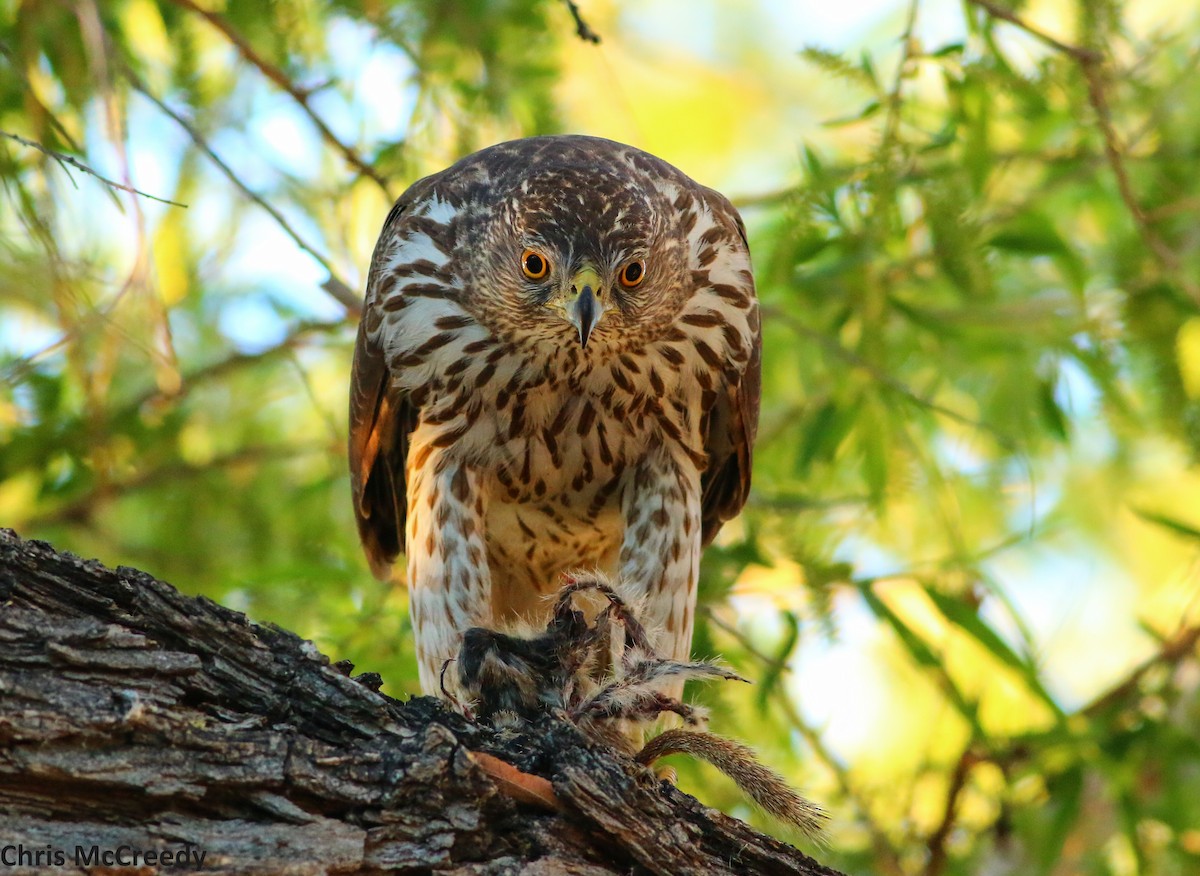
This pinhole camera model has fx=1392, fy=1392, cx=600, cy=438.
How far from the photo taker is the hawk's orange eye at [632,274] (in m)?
3.98

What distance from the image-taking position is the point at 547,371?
421cm

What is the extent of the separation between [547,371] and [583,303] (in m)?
0.43

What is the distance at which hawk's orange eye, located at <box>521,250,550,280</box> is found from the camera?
397cm

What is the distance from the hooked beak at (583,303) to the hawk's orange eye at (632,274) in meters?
0.10

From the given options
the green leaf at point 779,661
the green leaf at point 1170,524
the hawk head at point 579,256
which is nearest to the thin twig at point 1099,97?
the green leaf at point 1170,524

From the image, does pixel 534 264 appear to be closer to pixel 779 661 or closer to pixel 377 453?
pixel 377 453

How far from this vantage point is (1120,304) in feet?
17.7

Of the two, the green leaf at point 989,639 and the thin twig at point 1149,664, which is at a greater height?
the thin twig at point 1149,664

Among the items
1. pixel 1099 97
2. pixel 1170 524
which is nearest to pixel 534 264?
pixel 1099 97

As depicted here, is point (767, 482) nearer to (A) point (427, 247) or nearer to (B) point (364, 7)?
(A) point (427, 247)

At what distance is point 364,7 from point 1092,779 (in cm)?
416

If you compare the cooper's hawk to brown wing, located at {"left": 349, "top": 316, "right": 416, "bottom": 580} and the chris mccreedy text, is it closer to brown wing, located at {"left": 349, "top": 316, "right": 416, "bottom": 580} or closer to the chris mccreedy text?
brown wing, located at {"left": 349, "top": 316, "right": 416, "bottom": 580}

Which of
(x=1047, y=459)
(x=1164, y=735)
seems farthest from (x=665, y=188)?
(x=1047, y=459)

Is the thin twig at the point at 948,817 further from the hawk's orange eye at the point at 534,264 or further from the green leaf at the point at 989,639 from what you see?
the hawk's orange eye at the point at 534,264
